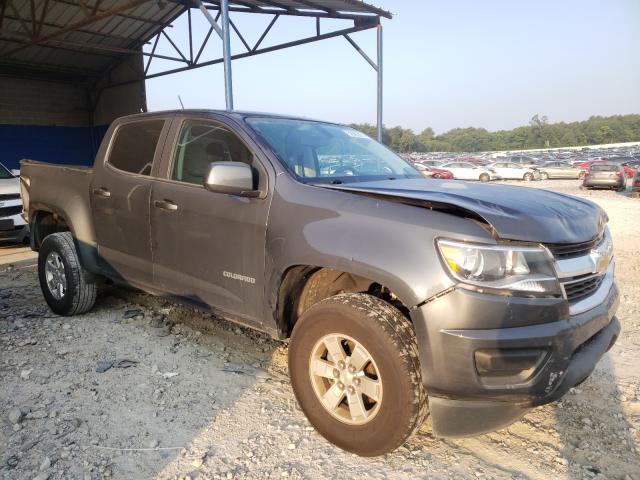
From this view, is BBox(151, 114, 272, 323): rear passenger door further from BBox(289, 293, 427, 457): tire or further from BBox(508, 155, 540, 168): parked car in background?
BBox(508, 155, 540, 168): parked car in background

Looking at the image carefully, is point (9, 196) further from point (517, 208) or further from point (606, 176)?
point (606, 176)

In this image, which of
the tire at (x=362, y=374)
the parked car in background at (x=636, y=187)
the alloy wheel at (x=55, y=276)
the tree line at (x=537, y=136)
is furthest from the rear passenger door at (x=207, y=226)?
the tree line at (x=537, y=136)

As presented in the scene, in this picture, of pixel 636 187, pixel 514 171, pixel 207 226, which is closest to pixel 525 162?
pixel 514 171

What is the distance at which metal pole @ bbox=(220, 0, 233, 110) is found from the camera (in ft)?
28.8

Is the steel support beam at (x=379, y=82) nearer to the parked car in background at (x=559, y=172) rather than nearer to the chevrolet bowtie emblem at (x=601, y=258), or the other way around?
the chevrolet bowtie emblem at (x=601, y=258)

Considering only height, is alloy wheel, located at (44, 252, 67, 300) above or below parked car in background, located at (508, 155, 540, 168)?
below

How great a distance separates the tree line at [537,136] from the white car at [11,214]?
10350 cm

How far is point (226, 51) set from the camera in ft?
29.3

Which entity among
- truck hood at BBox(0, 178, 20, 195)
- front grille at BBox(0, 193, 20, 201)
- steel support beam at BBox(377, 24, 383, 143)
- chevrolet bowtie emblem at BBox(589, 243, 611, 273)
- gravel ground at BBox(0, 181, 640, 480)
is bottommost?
gravel ground at BBox(0, 181, 640, 480)

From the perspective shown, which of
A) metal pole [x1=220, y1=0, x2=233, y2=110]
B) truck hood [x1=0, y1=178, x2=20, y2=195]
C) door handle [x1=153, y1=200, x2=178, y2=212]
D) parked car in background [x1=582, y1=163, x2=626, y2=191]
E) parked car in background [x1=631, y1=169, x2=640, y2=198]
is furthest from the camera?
parked car in background [x1=582, y1=163, x2=626, y2=191]

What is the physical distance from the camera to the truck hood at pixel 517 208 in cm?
206

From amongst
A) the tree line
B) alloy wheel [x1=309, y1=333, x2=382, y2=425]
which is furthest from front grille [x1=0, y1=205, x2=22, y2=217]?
the tree line

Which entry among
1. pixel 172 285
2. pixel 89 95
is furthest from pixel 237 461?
pixel 89 95

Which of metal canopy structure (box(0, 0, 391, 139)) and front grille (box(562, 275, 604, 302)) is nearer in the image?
front grille (box(562, 275, 604, 302))
